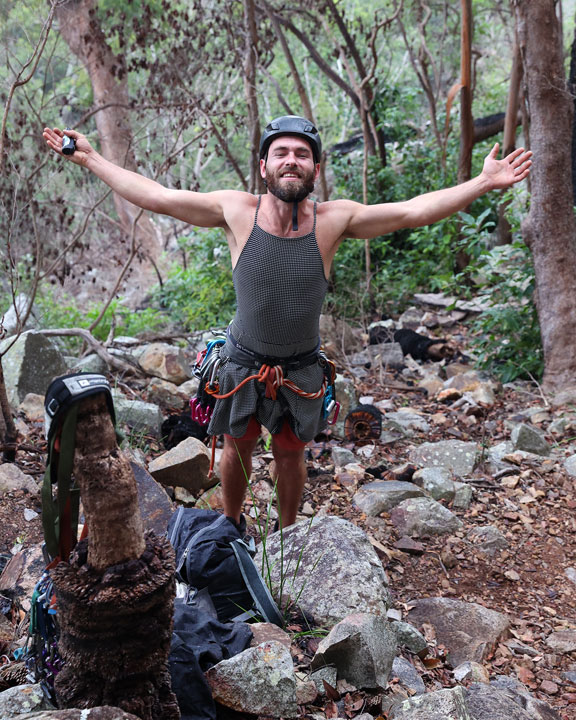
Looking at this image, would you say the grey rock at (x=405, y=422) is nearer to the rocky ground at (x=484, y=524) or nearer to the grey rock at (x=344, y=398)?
the rocky ground at (x=484, y=524)

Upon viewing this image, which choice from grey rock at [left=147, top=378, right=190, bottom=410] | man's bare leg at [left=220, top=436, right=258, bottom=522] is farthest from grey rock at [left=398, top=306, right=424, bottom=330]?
man's bare leg at [left=220, top=436, right=258, bottom=522]

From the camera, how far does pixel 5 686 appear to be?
2020 mm

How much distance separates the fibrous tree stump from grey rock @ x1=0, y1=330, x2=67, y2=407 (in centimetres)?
372

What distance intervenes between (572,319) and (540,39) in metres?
2.44

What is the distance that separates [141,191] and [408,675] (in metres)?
2.41

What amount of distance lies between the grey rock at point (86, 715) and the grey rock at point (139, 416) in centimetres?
339

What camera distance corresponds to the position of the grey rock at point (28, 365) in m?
5.16

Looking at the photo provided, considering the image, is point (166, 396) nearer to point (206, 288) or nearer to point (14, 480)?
point (14, 480)

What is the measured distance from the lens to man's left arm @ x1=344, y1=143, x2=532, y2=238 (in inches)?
125

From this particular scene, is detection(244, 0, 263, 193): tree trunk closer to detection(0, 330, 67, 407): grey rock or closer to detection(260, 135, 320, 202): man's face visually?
detection(0, 330, 67, 407): grey rock

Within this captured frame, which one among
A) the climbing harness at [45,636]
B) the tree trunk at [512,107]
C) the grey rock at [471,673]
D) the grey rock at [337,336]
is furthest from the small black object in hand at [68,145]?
the tree trunk at [512,107]

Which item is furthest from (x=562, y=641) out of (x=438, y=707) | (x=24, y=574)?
(x=24, y=574)

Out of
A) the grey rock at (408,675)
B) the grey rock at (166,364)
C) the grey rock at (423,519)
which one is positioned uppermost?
the grey rock at (166,364)

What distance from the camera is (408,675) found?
8.51ft
